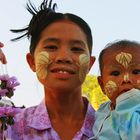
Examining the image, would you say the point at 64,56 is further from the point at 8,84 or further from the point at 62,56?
the point at 8,84

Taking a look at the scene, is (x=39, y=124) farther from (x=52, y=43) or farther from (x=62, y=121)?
(x=52, y=43)

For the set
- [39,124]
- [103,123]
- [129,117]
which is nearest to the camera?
[129,117]

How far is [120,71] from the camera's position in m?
3.11

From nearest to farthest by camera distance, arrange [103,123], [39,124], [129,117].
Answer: [129,117]
[103,123]
[39,124]

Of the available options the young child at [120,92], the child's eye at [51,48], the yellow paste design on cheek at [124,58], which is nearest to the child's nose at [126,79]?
the young child at [120,92]

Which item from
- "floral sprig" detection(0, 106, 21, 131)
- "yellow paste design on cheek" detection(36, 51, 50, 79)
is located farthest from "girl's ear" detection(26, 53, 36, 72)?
"floral sprig" detection(0, 106, 21, 131)

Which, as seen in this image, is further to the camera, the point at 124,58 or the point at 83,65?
the point at 83,65

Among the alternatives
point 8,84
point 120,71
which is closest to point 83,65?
point 120,71

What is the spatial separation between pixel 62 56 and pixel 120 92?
1.54 feet

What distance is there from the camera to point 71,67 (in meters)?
3.21

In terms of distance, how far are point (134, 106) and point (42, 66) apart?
754 millimetres

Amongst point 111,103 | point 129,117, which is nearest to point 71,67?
point 111,103

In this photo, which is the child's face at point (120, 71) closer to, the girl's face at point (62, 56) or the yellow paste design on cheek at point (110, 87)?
the yellow paste design on cheek at point (110, 87)

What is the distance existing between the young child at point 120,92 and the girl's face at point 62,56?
16cm
